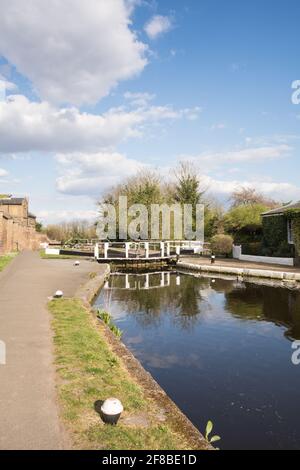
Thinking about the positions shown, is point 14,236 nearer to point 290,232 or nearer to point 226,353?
point 290,232

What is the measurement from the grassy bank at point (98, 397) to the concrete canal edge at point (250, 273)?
1329 cm

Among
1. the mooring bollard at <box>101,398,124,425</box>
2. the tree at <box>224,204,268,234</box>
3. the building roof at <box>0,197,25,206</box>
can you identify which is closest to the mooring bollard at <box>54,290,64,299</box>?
the mooring bollard at <box>101,398,124,425</box>

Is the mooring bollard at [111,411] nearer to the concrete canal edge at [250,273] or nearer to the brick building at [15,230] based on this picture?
the concrete canal edge at [250,273]

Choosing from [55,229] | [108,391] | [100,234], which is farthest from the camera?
[55,229]

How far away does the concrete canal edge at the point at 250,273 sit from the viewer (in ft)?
62.0

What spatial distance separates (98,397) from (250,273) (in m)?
17.5

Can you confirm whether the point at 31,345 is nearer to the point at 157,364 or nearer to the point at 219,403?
the point at 157,364

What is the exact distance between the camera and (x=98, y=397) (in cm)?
491

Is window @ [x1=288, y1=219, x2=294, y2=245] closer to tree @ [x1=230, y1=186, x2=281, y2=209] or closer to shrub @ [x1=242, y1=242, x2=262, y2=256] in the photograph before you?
shrub @ [x1=242, y1=242, x2=262, y2=256]

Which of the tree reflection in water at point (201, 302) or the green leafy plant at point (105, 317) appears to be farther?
the tree reflection in water at point (201, 302)

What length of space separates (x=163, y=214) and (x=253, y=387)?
3635 cm

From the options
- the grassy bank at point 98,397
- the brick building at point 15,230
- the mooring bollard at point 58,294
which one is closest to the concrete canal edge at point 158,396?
the grassy bank at point 98,397

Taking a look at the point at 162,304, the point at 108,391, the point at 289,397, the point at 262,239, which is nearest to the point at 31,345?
the point at 108,391
